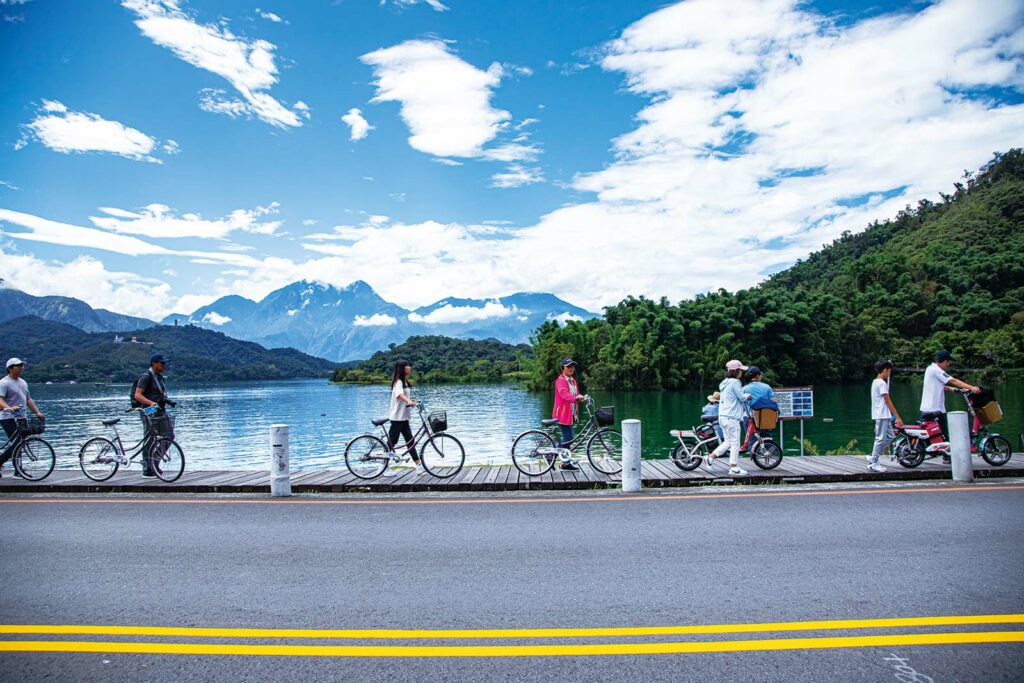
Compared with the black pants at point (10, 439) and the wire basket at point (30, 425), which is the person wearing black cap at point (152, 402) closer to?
the wire basket at point (30, 425)

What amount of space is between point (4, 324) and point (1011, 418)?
215150 mm

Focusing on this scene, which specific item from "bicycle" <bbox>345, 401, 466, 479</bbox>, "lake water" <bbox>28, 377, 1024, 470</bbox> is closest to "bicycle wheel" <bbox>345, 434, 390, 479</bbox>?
"bicycle" <bbox>345, 401, 466, 479</bbox>

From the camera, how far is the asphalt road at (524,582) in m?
4.05

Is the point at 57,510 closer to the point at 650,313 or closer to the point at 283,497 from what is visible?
the point at 283,497

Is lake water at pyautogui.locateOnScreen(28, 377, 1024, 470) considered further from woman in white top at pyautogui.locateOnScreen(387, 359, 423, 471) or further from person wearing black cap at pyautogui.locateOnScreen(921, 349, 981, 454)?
woman in white top at pyautogui.locateOnScreen(387, 359, 423, 471)

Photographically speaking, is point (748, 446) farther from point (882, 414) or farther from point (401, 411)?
point (401, 411)

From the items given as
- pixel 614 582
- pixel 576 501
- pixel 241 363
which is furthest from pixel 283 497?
pixel 241 363

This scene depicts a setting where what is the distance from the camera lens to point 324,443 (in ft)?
133

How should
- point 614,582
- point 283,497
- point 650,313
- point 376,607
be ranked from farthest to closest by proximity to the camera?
point 650,313 → point 283,497 → point 614,582 → point 376,607

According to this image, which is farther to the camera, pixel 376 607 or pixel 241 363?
pixel 241 363

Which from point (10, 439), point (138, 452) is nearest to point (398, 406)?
point (138, 452)

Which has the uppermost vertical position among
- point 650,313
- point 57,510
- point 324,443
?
point 650,313

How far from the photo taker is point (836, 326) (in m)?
90.3

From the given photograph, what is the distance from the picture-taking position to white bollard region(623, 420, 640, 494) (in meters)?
9.46
